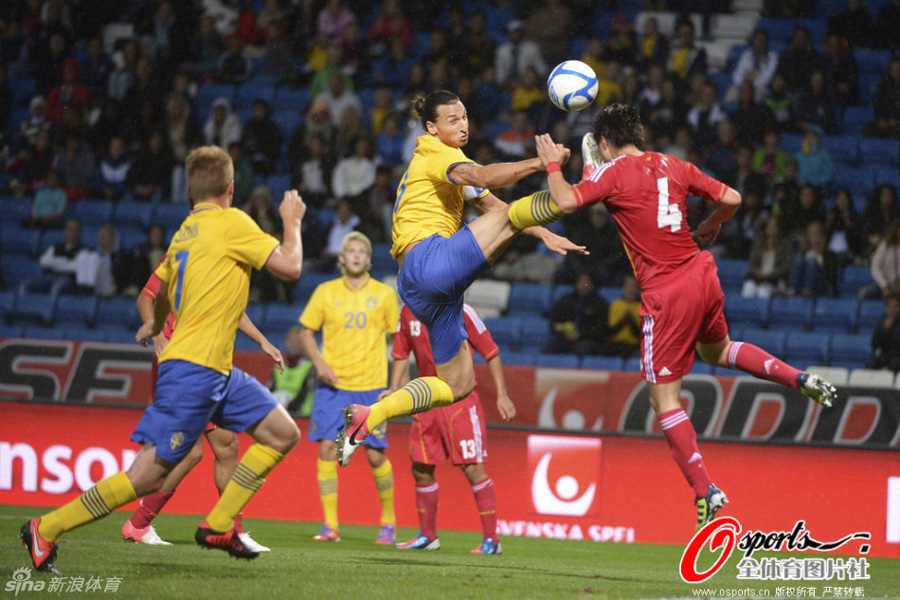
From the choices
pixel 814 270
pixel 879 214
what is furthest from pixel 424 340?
pixel 879 214

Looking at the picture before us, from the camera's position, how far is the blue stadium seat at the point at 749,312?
13.1m

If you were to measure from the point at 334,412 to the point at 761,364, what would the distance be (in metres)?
3.77

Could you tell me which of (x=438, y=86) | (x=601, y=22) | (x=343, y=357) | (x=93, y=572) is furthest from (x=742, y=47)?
(x=93, y=572)

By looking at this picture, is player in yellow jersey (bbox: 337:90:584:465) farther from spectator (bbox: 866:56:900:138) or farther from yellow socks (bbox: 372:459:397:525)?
spectator (bbox: 866:56:900:138)

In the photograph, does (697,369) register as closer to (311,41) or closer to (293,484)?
(293,484)

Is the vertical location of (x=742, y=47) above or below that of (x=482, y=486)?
above

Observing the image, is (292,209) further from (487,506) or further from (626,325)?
(626,325)

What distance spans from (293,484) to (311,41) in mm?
9064

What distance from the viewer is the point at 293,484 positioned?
10.7m

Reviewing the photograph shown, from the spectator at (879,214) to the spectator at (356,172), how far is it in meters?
6.36

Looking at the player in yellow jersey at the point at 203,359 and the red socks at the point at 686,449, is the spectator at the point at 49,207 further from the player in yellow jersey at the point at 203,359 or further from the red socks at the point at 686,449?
the red socks at the point at 686,449

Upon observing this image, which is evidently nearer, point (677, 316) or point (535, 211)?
point (535, 211)

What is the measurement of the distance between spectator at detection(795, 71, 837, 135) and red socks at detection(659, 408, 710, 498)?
9.41 metres

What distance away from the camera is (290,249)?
5508 mm
